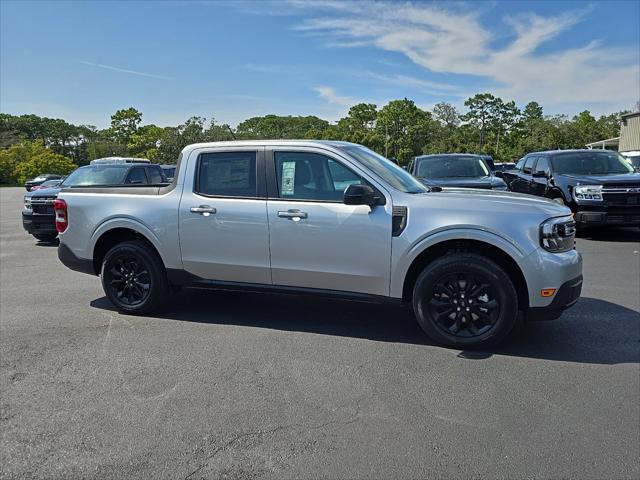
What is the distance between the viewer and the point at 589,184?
376 inches

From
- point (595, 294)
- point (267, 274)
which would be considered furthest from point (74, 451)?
point (595, 294)

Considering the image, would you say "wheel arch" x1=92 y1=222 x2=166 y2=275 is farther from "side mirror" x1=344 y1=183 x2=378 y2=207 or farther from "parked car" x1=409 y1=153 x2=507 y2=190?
"parked car" x1=409 y1=153 x2=507 y2=190

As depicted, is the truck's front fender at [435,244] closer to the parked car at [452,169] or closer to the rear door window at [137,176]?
the parked car at [452,169]

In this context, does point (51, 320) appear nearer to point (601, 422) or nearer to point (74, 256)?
point (74, 256)

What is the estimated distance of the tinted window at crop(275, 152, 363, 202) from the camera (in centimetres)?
459

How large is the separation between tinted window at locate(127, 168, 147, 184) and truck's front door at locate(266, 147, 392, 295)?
286 inches

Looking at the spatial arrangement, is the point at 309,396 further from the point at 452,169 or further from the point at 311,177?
the point at 452,169

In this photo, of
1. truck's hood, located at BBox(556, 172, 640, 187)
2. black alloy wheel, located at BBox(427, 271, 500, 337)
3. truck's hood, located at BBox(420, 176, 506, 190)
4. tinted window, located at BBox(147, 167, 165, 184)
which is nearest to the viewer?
black alloy wheel, located at BBox(427, 271, 500, 337)

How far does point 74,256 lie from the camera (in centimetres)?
561

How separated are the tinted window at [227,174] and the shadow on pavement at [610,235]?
829cm

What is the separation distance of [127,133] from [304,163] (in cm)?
9219

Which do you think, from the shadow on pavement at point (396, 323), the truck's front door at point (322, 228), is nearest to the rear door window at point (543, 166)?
the shadow on pavement at point (396, 323)

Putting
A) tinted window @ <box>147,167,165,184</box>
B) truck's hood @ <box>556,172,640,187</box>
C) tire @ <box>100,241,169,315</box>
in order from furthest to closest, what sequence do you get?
tinted window @ <box>147,167,165,184</box> < truck's hood @ <box>556,172,640,187</box> < tire @ <box>100,241,169,315</box>

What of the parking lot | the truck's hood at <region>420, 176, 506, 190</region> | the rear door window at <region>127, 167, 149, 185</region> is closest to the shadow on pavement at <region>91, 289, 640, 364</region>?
the parking lot
